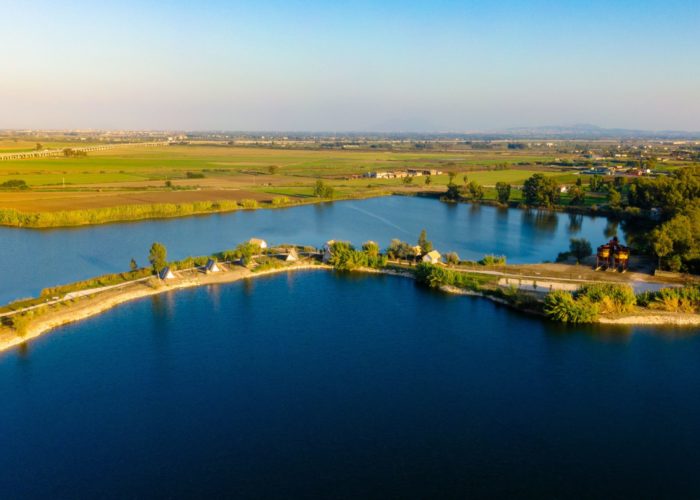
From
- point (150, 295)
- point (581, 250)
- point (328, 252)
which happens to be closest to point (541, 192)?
point (581, 250)

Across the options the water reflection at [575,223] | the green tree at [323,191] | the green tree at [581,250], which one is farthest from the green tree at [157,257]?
the green tree at [323,191]

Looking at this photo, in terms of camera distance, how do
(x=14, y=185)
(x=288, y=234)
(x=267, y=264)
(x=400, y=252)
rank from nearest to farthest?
1. (x=267, y=264)
2. (x=400, y=252)
3. (x=288, y=234)
4. (x=14, y=185)

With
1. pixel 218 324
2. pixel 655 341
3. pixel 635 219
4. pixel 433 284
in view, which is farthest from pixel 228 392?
pixel 635 219

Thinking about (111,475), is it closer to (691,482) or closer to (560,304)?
(691,482)

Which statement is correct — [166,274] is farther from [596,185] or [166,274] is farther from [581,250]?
[596,185]

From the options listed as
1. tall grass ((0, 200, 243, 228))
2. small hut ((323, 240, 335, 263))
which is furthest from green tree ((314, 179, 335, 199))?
small hut ((323, 240, 335, 263))
